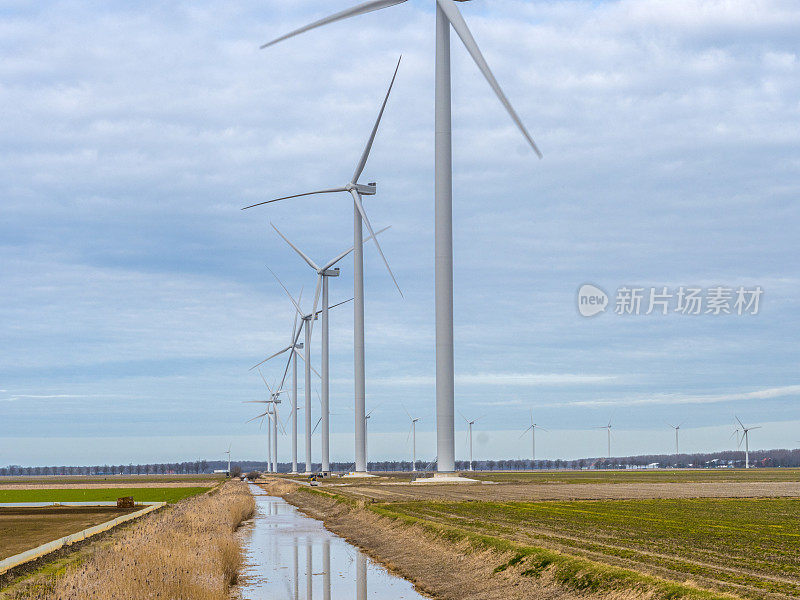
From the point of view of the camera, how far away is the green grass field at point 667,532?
2472 centimetres

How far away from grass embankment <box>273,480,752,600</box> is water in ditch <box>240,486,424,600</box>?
3.68 feet

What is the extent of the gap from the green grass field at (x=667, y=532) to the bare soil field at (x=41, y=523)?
61.3 ft

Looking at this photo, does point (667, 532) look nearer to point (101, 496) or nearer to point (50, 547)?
point (50, 547)

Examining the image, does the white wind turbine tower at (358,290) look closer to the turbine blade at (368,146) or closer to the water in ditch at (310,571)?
the turbine blade at (368,146)

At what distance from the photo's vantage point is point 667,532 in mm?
38500

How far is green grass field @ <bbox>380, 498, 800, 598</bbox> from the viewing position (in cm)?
2472

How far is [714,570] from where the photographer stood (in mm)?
Result: 25203

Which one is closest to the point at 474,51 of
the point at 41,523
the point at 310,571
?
the point at 41,523

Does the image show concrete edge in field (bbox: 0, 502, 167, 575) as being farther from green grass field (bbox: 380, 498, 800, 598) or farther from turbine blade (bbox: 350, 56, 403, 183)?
turbine blade (bbox: 350, 56, 403, 183)

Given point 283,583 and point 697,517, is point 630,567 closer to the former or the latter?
point 283,583

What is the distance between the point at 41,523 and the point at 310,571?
3374 centimetres

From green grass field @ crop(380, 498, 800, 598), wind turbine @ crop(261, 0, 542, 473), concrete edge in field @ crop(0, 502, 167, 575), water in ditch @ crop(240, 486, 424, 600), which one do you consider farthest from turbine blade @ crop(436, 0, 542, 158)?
concrete edge in field @ crop(0, 502, 167, 575)

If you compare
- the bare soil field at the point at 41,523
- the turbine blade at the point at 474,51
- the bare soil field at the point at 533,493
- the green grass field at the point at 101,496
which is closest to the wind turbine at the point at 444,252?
the turbine blade at the point at 474,51

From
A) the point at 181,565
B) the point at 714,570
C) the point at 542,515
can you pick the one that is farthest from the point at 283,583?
the point at 542,515
